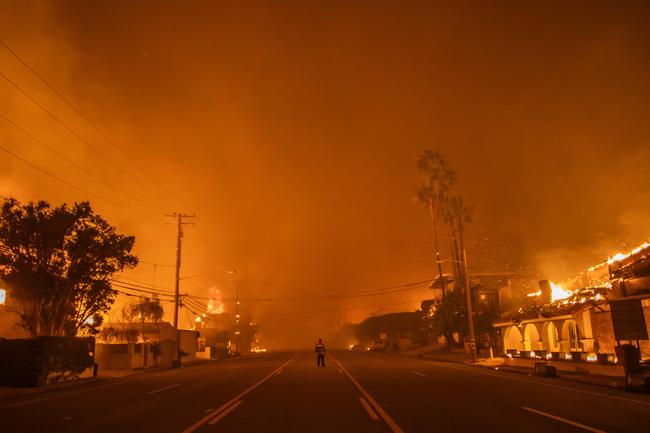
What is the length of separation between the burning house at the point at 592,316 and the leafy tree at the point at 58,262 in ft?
84.4

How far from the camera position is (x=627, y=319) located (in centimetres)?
1862

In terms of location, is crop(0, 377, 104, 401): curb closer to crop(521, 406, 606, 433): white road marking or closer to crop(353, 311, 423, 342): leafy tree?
crop(521, 406, 606, 433): white road marking

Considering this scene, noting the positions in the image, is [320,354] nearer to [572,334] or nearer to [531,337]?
[572,334]

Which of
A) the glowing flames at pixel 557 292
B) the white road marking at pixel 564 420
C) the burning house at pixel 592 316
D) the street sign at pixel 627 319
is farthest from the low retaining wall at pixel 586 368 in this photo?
the white road marking at pixel 564 420

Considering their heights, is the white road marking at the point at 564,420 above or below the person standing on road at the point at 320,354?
below

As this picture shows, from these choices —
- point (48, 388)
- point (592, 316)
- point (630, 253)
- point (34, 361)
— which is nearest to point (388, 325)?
point (630, 253)

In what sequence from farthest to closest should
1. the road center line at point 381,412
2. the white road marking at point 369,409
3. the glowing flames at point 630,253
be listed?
the glowing flames at point 630,253 < the white road marking at point 369,409 < the road center line at point 381,412

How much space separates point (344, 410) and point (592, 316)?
71.4ft

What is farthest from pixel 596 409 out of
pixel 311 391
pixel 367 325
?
pixel 367 325

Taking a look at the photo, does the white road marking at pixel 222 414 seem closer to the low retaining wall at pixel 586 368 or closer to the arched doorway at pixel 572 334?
the low retaining wall at pixel 586 368

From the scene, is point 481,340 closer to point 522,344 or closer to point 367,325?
point 522,344

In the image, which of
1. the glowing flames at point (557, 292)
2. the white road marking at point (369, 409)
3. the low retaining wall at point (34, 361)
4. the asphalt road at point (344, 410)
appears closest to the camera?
the asphalt road at point (344, 410)

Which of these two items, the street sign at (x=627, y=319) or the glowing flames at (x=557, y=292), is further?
the glowing flames at (x=557, y=292)

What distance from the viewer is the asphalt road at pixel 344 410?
382 inches
